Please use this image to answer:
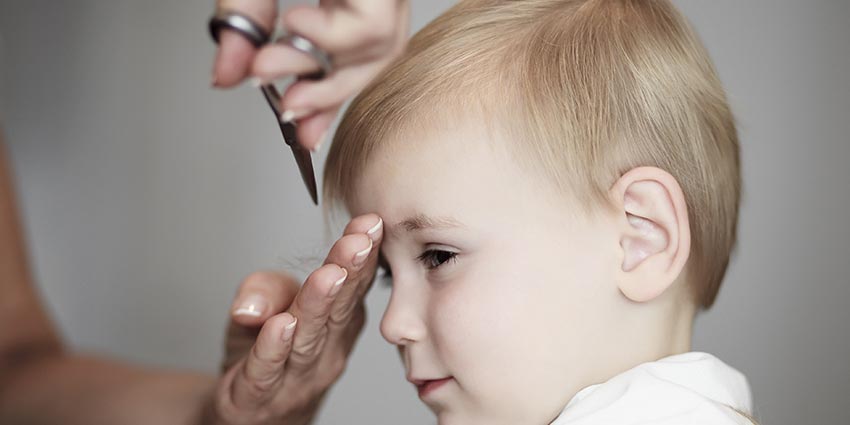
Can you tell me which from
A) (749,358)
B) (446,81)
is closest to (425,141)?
(446,81)

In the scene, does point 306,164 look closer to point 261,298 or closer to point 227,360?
point 261,298

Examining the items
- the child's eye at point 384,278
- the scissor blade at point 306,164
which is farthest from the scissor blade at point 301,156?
the child's eye at point 384,278

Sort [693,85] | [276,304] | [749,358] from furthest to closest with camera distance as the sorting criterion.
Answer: [749,358]
[276,304]
[693,85]

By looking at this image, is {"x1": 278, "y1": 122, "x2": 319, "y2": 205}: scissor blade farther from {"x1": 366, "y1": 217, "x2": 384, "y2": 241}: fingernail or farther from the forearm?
the forearm

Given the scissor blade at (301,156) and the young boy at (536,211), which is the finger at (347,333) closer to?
the young boy at (536,211)

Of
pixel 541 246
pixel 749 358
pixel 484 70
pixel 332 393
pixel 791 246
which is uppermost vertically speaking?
pixel 484 70

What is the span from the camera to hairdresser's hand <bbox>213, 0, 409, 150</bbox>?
0.40 meters

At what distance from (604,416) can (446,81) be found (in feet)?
0.91

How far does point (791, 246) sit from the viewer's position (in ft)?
3.85

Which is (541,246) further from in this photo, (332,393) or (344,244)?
(332,393)

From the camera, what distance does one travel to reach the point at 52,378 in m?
0.90

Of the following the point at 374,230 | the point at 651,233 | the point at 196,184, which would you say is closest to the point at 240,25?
the point at 374,230

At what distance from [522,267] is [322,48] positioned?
0.30 m

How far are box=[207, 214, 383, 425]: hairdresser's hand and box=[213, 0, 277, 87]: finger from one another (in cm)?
28
